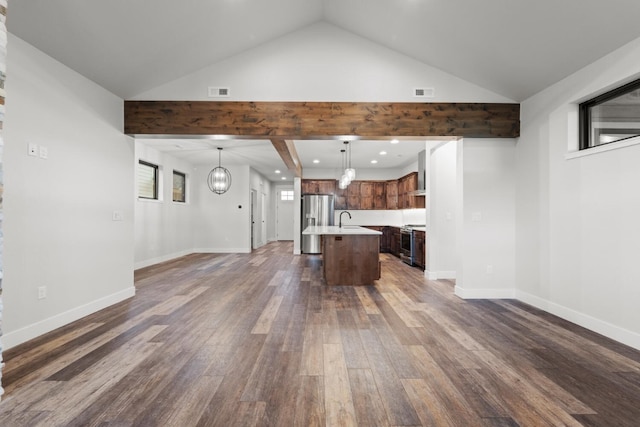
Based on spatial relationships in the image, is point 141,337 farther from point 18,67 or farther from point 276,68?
point 276,68

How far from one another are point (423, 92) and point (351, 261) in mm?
2672

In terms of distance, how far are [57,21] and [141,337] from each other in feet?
9.19

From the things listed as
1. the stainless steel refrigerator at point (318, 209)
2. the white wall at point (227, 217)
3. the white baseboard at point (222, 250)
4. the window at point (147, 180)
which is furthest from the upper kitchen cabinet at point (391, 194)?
the window at point (147, 180)

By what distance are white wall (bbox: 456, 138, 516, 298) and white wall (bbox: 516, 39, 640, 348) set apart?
0.13 m

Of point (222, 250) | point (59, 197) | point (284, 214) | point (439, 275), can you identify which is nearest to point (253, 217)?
point (222, 250)

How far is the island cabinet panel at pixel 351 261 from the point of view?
5.02m

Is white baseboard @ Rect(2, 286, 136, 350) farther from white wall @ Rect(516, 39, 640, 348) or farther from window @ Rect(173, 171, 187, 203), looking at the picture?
white wall @ Rect(516, 39, 640, 348)

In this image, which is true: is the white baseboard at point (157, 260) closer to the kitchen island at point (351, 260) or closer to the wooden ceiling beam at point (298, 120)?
the wooden ceiling beam at point (298, 120)

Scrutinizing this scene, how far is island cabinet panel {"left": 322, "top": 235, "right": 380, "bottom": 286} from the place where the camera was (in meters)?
5.02

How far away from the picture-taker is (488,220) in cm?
426

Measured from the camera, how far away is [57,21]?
265cm

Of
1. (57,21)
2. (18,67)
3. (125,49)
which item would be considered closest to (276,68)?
(125,49)

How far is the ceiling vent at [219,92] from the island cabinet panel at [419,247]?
14.4 feet

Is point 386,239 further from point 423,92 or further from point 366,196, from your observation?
point 423,92
